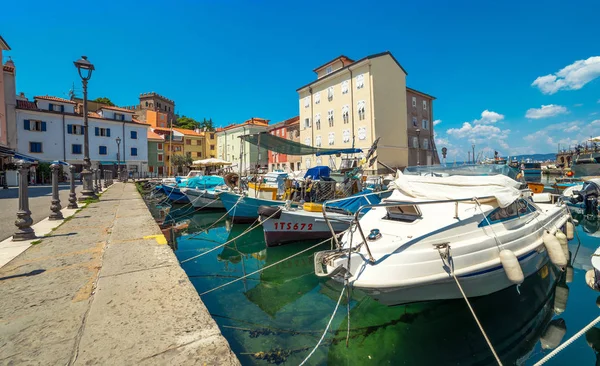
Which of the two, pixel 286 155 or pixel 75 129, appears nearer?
pixel 75 129

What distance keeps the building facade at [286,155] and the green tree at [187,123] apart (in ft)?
104

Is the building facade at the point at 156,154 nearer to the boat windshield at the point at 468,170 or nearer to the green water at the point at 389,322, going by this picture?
the green water at the point at 389,322

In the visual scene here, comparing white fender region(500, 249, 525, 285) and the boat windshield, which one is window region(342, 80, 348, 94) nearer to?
the boat windshield

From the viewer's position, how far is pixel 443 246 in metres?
3.95

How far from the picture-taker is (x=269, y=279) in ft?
24.1

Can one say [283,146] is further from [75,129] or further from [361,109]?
[75,129]

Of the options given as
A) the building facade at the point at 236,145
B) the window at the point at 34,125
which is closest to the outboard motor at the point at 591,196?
the building facade at the point at 236,145

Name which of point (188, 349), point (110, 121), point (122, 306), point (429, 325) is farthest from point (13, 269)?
point (110, 121)

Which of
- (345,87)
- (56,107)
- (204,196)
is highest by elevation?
(345,87)

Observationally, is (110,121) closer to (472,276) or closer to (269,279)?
(269,279)

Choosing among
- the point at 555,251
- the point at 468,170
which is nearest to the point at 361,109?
the point at 468,170

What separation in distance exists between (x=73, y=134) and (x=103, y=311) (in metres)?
46.0

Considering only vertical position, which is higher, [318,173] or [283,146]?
[283,146]

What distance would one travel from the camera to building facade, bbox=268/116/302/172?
44.2 m
